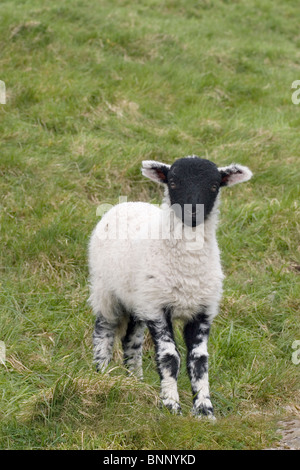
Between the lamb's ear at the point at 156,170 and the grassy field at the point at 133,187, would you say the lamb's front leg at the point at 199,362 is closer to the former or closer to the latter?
the grassy field at the point at 133,187

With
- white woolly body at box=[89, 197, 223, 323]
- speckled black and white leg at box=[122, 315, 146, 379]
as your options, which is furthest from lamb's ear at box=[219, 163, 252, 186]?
speckled black and white leg at box=[122, 315, 146, 379]

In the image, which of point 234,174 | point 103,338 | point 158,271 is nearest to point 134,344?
point 103,338

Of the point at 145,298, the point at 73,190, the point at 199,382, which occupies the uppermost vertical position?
the point at 145,298

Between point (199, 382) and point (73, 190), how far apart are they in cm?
379

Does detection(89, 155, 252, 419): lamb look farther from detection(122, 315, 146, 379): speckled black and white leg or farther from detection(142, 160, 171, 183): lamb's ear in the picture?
detection(122, 315, 146, 379): speckled black and white leg

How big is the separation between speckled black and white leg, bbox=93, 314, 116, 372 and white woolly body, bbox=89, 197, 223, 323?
0.50ft

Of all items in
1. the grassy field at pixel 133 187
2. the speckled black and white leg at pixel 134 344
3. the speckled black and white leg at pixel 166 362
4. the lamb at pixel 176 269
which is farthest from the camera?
the speckled black and white leg at pixel 134 344

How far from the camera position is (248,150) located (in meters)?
8.84

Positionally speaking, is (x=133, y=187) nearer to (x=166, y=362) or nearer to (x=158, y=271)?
(x=158, y=271)

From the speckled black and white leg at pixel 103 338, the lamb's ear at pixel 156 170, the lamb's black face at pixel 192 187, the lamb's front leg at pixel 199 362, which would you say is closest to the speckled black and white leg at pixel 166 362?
the lamb's front leg at pixel 199 362

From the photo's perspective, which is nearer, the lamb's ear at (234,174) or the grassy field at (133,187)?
the grassy field at (133,187)

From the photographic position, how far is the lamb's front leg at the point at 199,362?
443 cm
